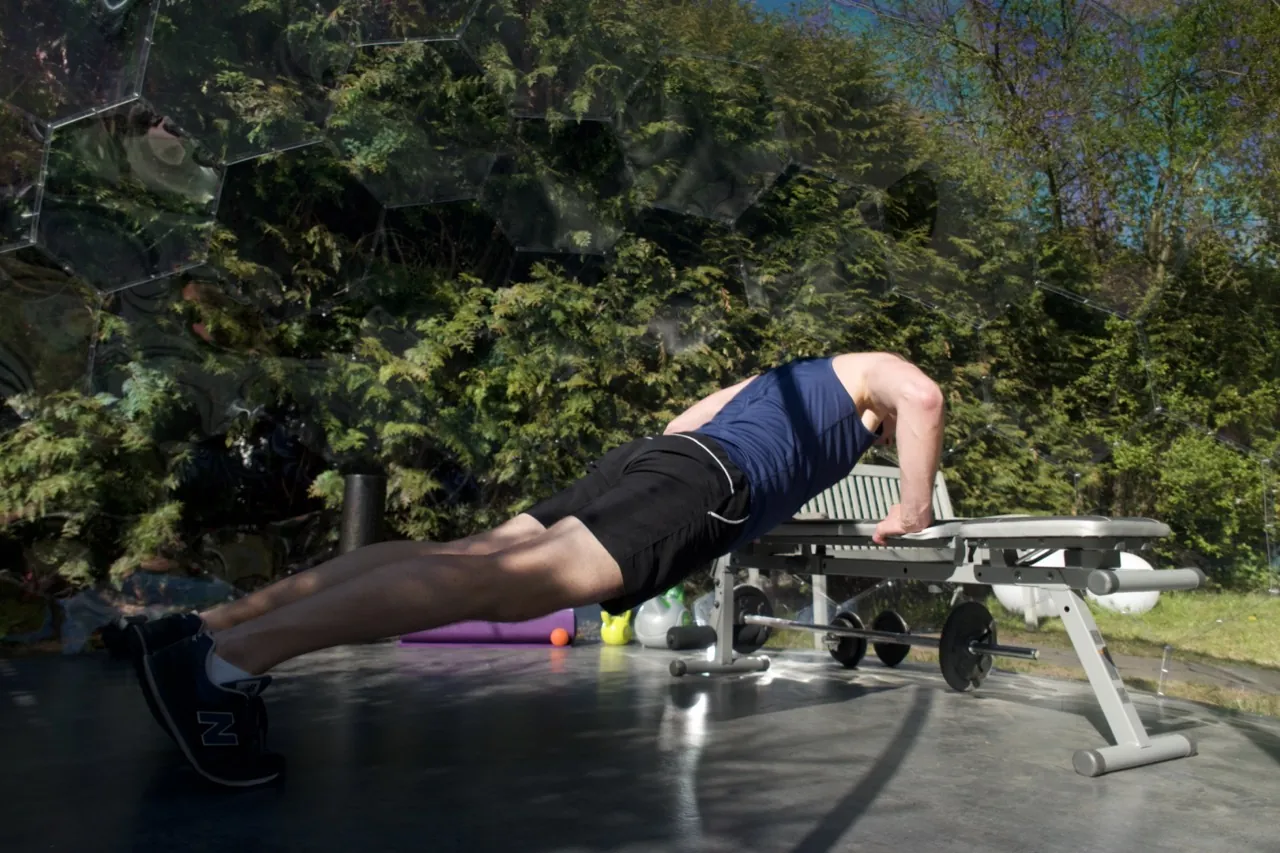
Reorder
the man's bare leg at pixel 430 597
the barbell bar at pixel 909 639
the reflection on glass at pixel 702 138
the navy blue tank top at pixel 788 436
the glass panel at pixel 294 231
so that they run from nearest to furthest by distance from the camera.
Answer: the man's bare leg at pixel 430 597
the navy blue tank top at pixel 788 436
the barbell bar at pixel 909 639
the glass panel at pixel 294 231
the reflection on glass at pixel 702 138

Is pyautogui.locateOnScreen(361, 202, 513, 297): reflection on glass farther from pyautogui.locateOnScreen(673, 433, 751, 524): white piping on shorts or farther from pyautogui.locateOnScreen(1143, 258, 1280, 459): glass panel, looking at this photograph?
pyautogui.locateOnScreen(1143, 258, 1280, 459): glass panel

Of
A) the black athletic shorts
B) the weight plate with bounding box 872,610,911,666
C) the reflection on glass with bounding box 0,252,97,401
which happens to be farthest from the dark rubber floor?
the reflection on glass with bounding box 0,252,97,401

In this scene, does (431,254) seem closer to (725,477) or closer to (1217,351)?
(725,477)

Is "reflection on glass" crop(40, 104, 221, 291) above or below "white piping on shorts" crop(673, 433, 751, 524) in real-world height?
above

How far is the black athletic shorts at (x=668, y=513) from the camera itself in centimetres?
155

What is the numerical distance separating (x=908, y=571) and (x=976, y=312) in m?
2.47

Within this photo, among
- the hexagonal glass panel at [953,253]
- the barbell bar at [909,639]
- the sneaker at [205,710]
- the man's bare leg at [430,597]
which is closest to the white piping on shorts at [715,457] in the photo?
the man's bare leg at [430,597]

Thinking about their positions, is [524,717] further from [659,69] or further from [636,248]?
[659,69]

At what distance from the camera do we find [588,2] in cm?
434

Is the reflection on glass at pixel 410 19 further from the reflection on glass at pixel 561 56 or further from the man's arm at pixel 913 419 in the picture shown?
the man's arm at pixel 913 419

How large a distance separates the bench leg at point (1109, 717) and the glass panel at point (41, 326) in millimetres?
3196

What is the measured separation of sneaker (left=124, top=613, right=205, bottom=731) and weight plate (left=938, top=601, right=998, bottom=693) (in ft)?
6.20

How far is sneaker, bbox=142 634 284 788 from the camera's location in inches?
56.1

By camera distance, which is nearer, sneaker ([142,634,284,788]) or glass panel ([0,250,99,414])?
sneaker ([142,634,284,788])
